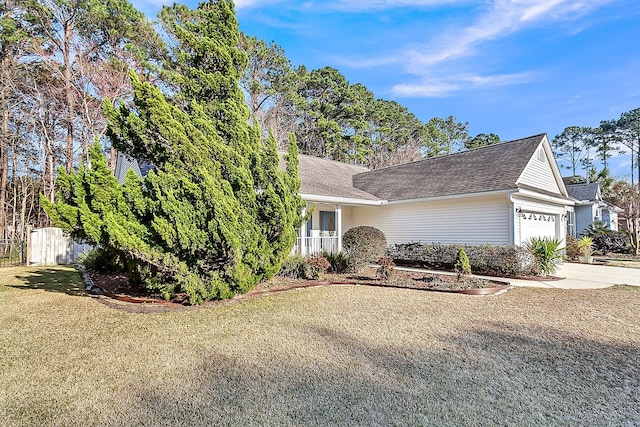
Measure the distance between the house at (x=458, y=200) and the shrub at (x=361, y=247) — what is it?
1.77 meters

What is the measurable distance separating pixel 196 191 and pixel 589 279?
11302 mm

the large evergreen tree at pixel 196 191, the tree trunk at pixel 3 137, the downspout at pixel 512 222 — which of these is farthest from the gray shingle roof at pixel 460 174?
the tree trunk at pixel 3 137

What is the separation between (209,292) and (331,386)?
3.99 m

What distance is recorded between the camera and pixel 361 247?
10.3 m

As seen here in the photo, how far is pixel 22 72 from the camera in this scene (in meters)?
16.8

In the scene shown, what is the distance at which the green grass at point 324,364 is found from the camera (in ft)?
9.00

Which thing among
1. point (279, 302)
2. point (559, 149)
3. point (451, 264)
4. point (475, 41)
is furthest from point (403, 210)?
point (559, 149)

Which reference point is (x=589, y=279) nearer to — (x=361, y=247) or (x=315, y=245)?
(x=361, y=247)

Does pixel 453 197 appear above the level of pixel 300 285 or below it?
above

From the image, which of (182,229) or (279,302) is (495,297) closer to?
(279,302)

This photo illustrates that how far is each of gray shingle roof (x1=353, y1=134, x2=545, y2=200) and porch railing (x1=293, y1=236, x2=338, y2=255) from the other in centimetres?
344

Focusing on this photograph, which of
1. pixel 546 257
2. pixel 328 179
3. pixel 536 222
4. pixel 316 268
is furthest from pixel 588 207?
pixel 316 268

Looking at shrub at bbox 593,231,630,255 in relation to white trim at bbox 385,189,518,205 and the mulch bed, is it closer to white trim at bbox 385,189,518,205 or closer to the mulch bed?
white trim at bbox 385,189,518,205

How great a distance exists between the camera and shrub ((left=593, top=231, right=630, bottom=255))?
18266mm
